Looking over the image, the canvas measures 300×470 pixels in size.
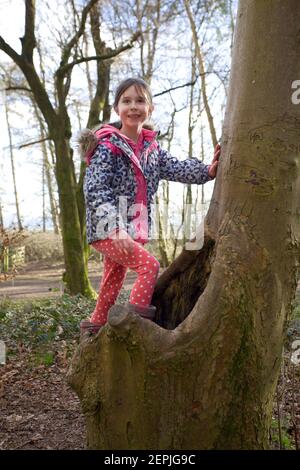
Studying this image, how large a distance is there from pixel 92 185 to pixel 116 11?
9.59 meters

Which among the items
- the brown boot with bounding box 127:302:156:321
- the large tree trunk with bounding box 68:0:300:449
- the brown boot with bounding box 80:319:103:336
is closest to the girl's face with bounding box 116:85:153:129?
the large tree trunk with bounding box 68:0:300:449

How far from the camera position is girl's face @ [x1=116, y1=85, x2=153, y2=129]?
264cm

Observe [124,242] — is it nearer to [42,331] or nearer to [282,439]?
[282,439]

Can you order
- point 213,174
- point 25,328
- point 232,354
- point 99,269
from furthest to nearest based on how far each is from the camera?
point 99,269 < point 25,328 < point 213,174 < point 232,354

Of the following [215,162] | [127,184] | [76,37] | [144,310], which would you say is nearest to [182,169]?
[215,162]

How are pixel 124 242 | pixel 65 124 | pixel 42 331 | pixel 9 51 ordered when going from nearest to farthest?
pixel 124 242 → pixel 42 331 → pixel 9 51 → pixel 65 124

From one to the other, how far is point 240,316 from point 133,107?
4.50ft

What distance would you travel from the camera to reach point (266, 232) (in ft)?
7.00

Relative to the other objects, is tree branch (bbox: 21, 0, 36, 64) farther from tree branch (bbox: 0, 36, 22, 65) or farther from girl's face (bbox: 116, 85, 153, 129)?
girl's face (bbox: 116, 85, 153, 129)

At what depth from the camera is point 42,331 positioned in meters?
5.53

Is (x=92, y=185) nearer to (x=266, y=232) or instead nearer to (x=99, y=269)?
(x=266, y=232)

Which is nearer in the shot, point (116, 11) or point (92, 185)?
point (92, 185)

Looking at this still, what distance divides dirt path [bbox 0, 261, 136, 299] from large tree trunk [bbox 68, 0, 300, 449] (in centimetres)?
845
